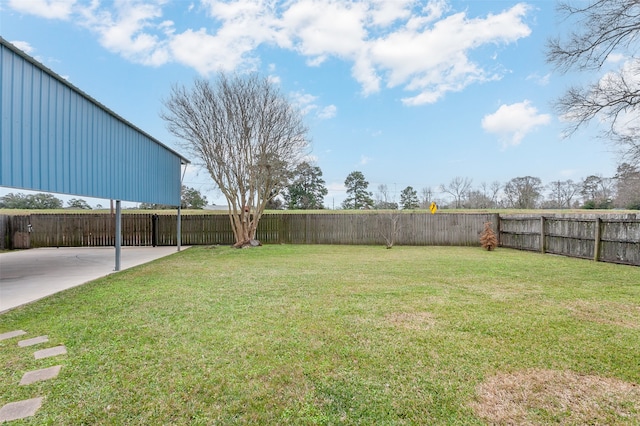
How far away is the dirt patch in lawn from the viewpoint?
3.09 meters

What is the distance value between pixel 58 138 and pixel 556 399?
276 inches

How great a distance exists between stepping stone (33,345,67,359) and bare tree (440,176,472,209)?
1168 inches

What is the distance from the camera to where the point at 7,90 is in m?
4.09

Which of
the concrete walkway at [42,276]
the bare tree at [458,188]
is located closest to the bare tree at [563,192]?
the bare tree at [458,188]

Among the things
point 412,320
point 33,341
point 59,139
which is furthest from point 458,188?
point 33,341

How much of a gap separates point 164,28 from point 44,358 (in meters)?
9.15

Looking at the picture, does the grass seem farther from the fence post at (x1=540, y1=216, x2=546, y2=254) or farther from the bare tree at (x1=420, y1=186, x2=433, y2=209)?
the bare tree at (x1=420, y1=186, x2=433, y2=209)

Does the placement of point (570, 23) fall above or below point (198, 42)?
below

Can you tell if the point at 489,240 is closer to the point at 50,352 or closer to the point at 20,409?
the point at 50,352

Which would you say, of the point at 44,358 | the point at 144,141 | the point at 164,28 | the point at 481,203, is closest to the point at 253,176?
the point at 144,141

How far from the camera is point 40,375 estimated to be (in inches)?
86.6

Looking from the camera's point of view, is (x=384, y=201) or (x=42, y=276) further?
(x=384, y=201)

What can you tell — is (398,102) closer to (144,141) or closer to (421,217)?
(421,217)

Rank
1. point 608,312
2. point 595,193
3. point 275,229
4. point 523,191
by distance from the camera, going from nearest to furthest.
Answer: point 608,312 → point 275,229 → point 595,193 → point 523,191
